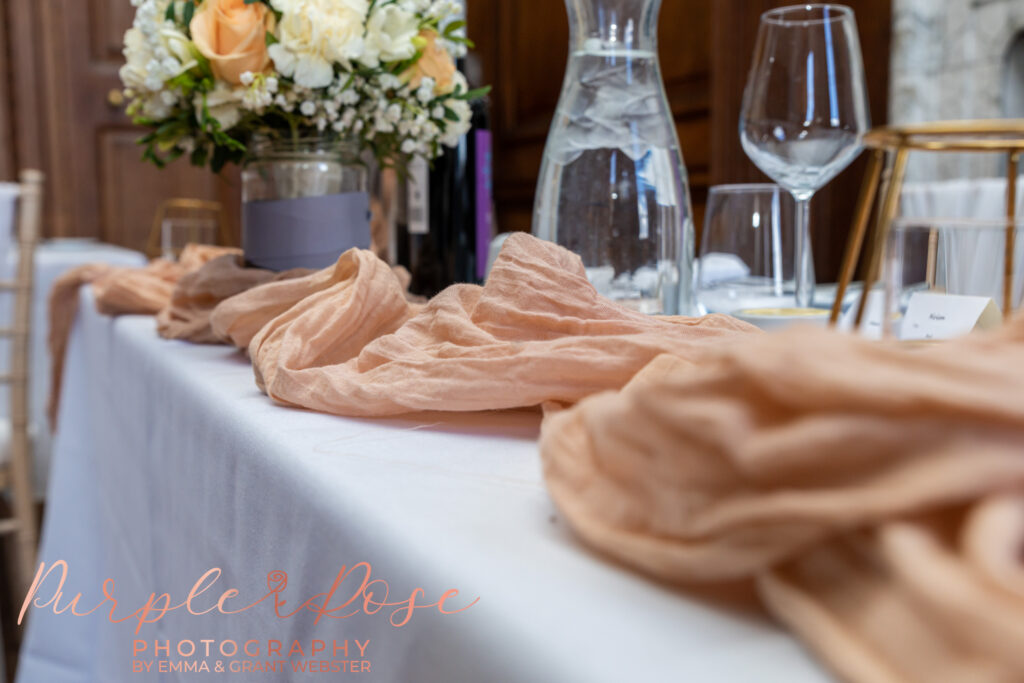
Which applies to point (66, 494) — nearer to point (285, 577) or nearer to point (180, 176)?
point (285, 577)

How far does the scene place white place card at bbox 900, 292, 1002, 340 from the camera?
1.36 feet

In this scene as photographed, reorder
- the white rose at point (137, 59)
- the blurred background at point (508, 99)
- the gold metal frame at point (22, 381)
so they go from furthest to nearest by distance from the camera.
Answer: the blurred background at point (508, 99), the gold metal frame at point (22, 381), the white rose at point (137, 59)

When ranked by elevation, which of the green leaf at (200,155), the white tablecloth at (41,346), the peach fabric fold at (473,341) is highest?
the green leaf at (200,155)

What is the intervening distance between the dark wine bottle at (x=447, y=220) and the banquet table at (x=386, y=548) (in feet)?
0.97

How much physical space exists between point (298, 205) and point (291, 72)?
108 mm

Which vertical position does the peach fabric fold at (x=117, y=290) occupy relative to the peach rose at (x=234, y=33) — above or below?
below

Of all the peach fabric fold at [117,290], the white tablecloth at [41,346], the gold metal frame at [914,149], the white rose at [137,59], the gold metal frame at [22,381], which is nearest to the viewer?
the gold metal frame at [914,149]

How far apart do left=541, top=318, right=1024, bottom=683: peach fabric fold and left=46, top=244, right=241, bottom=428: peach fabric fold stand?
714 millimetres

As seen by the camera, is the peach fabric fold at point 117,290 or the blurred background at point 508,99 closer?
the peach fabric fold at point 117,290

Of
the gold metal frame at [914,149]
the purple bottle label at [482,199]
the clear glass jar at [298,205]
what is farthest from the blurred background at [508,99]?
the gold metal frame at [914,149]

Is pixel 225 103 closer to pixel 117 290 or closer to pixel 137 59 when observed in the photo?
pixel 137 59

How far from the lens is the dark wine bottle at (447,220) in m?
0.95

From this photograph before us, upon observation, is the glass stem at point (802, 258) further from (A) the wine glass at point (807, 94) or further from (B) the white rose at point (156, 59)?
(B) the white rose at point (156, 59)

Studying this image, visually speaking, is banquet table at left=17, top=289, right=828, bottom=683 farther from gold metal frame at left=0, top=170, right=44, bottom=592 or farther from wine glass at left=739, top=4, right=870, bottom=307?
gold metal frame at left=0, top=170, right=44, bottom=592
